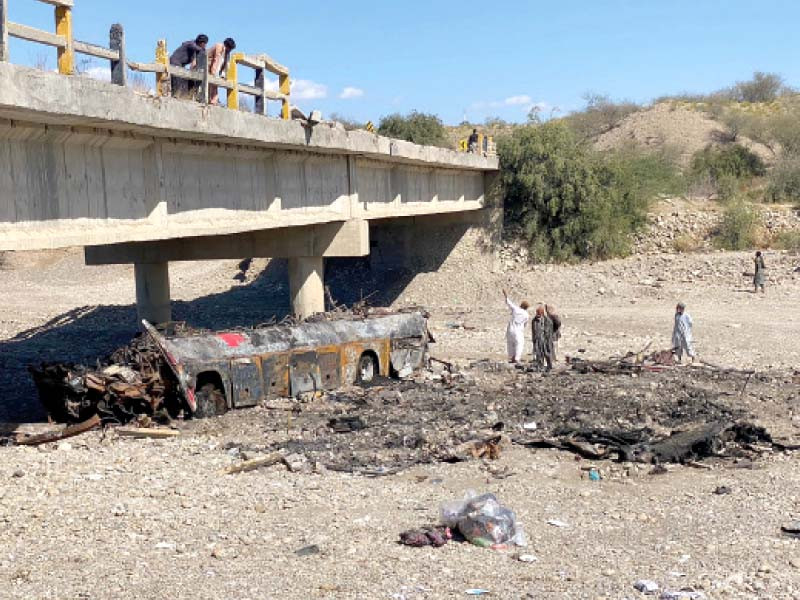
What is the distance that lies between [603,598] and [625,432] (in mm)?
4846

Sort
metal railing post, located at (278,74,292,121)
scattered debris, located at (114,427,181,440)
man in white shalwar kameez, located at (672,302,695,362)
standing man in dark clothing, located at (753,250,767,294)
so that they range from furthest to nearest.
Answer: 1. standing man in dark clothing, located at (753,250,767,294)
2. man in white shalwar kameez, located at (672,302,695,362)
3. metal railing post, located at (278,74,292,121)
4. scattered debris, located at (114,427,181,440)

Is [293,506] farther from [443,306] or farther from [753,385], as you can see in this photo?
[443,306]

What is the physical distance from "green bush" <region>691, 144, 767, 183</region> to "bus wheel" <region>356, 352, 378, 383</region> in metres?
31.2

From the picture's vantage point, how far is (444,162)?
24.9m

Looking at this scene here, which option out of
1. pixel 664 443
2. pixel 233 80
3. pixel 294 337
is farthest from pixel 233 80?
pixel 664 443

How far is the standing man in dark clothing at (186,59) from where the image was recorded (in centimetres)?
1316

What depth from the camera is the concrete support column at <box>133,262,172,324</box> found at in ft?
70.2

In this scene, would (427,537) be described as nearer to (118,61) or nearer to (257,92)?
(118,61)

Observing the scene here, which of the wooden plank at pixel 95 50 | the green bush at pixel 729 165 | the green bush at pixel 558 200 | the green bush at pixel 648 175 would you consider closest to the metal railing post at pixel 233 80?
the wooden plank at pixel 95 50

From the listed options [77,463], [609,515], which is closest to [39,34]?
[77,463]

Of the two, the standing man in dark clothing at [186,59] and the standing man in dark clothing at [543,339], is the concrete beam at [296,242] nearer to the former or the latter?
the standing man in dark clothing at [543,339]

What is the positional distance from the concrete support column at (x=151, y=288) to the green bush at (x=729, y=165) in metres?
29.0

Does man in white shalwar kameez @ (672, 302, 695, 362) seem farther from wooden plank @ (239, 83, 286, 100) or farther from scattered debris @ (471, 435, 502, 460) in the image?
wooden plank @ (239, 83, 286, 100)

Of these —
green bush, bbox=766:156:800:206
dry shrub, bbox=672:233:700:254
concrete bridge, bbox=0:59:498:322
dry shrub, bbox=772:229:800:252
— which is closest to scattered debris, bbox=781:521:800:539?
concrete bridge, bbox=0:59:498:322
